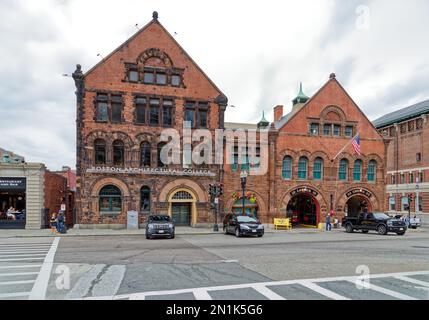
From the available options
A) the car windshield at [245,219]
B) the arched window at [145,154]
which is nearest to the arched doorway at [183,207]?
the arched window at [145,154]

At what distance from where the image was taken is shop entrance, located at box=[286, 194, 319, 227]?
32.8 metres

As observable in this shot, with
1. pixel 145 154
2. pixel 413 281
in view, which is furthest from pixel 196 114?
pixel 413 281

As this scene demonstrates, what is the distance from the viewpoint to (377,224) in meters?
25.3

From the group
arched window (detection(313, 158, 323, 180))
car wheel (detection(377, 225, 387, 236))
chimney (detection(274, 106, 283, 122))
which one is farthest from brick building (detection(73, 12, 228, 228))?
chimney (detection(274, 106, 283, 122))

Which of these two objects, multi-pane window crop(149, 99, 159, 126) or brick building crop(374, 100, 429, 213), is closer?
multi-pane window crop(149, 99, 159, 126)

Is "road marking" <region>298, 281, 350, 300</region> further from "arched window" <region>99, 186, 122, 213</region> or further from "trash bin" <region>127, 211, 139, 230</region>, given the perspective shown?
"arched window" <region>99, 186, 122, 213</region>

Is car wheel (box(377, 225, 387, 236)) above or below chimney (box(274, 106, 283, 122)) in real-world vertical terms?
below

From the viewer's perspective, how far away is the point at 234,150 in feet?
98.8

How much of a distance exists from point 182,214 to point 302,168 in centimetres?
1300

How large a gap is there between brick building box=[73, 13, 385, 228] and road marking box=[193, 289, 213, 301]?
2048 centimetres

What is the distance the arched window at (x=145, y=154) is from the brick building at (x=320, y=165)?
738 cm

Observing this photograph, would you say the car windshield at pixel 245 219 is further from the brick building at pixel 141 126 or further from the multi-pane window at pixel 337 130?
the multi-pane window at pixel 337 130

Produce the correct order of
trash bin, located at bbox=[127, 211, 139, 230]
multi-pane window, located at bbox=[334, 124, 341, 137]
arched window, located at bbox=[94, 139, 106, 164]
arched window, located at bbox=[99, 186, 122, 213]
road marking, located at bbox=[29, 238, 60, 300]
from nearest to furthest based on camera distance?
road marking, located at bbox=[29, 238, 60, 300]
trash bin, located at bbox=[127, 211, 139, 230]
arched window, located at bbox=[99, 186, 122, 213]
arched window, located at bbox=[94, 139, 106, 164]
multi-pane window, located at bbox=[334, 124, 341, 137]
